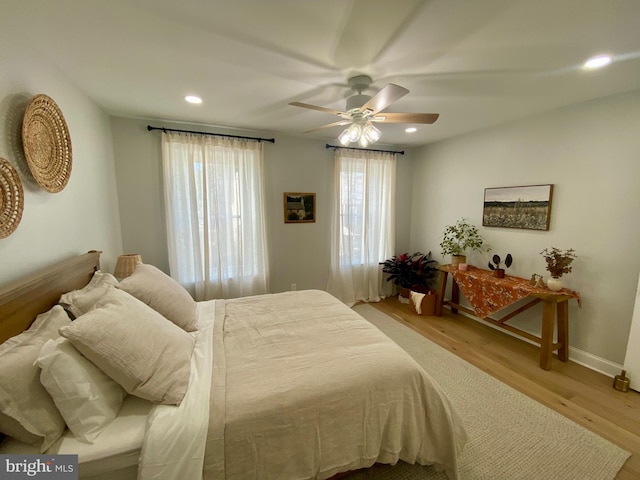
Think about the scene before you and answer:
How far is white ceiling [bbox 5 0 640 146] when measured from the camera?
4.05 feet

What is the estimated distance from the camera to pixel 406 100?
229 centimetres

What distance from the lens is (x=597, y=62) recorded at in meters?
1.67

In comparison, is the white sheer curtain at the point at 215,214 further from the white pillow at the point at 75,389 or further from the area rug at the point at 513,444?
the area rug at the point at 513,444

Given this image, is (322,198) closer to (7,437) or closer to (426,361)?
(426,361)

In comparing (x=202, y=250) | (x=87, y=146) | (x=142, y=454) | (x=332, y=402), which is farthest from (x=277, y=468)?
(x=87, y=146)

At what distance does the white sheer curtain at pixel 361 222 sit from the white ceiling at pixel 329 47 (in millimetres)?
1432

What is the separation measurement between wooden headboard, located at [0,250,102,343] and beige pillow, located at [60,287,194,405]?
0.27m

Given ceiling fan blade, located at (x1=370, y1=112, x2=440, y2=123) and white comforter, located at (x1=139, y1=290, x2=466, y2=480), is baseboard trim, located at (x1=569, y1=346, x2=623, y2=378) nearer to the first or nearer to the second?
white comforter, located at (x1=139, y1=290, x2=466, y2=480)

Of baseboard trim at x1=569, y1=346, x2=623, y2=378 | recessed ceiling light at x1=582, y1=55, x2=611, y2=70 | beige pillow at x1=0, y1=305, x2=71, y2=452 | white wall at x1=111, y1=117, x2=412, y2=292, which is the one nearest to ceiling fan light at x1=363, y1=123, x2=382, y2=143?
recessed ceiling light at x1=582, y1=55, x2=611, y2=70

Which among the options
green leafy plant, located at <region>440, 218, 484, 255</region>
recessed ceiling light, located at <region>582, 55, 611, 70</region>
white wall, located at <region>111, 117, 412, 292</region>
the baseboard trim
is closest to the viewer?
recessed ceiling light, located at <region>582, 55, 611, 70</region>

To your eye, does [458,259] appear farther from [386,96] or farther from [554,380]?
[386,96]

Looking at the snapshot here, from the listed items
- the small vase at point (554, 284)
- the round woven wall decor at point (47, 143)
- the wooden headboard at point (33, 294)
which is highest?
the round woven wall decor at point (47, 143)

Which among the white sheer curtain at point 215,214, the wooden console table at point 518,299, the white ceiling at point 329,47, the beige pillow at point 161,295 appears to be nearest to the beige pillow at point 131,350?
the beige pillow at point 161,295

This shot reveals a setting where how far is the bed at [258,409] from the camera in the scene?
3.17ft
